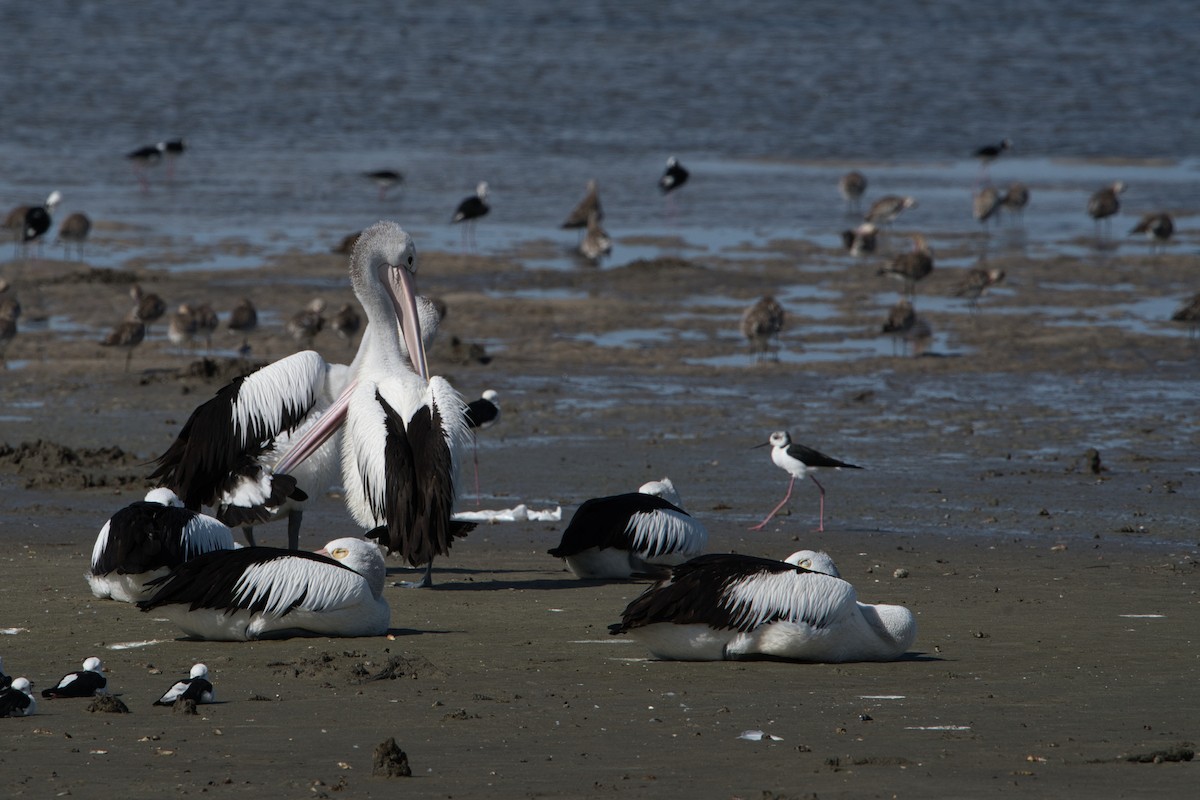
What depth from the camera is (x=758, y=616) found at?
6.70m

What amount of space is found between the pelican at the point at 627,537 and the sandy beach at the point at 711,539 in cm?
17

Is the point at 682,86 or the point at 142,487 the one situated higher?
the point at 682,86

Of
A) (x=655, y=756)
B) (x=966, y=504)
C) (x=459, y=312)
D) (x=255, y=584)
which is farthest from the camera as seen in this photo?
(x=459, y=312)

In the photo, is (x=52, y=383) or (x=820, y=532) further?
(x=52, y=383)

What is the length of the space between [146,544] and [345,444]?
1.45m

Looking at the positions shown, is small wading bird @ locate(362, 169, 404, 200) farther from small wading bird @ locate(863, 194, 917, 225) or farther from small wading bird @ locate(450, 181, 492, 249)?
small wading bird @ locate(863, 194, 917, 225)

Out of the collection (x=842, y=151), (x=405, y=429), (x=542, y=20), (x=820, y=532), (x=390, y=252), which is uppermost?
(x=542, y=20)

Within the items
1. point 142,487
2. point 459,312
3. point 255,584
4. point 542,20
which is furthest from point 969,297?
point 542,20

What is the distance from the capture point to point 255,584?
23.0ft

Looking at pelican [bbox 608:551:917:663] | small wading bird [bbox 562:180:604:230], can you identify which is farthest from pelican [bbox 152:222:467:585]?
small wading bird [bbox 562:180:604:230]

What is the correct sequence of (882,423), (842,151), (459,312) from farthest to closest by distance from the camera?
(842,151)
(459,312)
(882,423)

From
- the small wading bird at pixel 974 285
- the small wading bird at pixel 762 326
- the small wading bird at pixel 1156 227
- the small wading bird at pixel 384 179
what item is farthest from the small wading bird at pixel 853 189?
the small wading bird at pixel 762 326

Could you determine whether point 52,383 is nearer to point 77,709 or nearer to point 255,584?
point 255,584

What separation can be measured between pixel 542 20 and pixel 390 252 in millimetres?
44819
